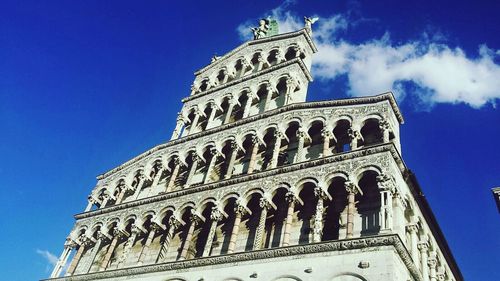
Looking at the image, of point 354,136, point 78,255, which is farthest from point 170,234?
point 354,136

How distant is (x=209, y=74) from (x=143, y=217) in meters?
12.1

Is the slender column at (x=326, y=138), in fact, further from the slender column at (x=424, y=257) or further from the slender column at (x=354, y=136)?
the slender column at (x=424, y=257)

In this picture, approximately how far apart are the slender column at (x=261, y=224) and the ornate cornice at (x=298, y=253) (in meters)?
0.64

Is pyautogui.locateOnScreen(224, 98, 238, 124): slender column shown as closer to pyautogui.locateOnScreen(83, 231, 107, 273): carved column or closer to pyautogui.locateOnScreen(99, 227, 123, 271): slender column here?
pyautogui.locateOnScreen(99, 227, 123, 271): slender column

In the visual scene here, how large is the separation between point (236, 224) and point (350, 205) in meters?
4.88

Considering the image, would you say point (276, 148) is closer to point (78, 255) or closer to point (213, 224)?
point (213, 224)

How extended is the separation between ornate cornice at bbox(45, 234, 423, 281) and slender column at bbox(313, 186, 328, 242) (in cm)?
61

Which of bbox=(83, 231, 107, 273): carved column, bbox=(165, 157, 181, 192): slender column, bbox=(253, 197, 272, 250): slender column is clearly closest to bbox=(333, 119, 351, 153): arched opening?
bbox=(253, 197, 272, 250): slender column

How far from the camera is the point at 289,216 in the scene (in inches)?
696

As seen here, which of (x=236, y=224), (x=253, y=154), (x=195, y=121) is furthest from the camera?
(x=195, y=121)

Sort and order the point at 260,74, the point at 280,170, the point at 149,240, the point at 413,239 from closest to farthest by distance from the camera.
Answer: the point at 413,239, the point at 280,170, the point at 149,240, the point at 260,74

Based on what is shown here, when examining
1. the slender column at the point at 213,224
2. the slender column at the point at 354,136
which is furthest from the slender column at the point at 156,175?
the slender column at the point at 354,136

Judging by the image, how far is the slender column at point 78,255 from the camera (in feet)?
78.4

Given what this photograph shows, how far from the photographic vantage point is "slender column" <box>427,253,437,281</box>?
19.7 meters
